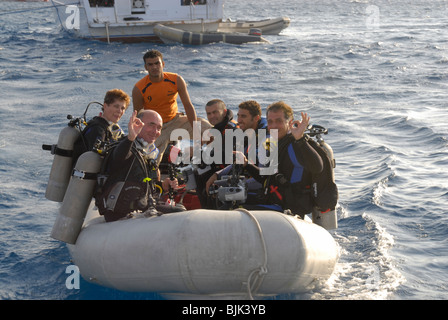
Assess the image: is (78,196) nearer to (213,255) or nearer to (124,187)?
(124,187)

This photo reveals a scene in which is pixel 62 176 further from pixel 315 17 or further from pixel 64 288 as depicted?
pixel 315 17

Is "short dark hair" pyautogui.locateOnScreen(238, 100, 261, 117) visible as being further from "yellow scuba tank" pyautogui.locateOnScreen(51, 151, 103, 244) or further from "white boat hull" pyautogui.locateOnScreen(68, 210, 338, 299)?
"yellow scuba tank" pyautogui.locateOnScreen(51, 151, 103, 244)

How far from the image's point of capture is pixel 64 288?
18.9 ft

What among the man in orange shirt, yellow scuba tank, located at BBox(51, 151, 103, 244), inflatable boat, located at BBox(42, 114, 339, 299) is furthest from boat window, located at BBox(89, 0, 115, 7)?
inflatable boat, located at BBox(42, 114, 339, 299)

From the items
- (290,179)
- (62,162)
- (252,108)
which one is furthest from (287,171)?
(62,162)

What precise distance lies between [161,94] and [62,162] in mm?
1933

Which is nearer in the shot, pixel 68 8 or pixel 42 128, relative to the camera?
pixel 42 128

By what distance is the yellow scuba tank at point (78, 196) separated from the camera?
5.26m

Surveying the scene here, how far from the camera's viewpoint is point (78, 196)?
532 cm

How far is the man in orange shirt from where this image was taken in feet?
24.8

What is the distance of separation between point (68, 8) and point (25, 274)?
24.3 metres
